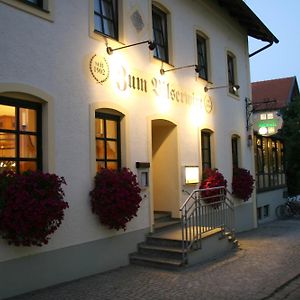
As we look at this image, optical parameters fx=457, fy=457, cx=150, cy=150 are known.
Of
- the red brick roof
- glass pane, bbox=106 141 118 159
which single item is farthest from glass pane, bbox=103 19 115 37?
the red brick roof

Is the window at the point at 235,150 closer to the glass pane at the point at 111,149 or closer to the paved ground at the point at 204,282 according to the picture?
the paved ground at the point at 204,282

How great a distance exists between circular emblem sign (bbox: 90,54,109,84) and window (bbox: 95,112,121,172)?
64cm

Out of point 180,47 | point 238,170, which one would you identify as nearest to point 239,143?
point 238,170

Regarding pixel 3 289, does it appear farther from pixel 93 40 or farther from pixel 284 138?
pixel 284 138

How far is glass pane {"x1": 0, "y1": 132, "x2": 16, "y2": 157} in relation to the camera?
6.44m

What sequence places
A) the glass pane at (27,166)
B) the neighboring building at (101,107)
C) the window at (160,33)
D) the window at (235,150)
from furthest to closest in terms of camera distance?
the window at (235,150) < the window at (160,33) < the glass pane at (27,166) < the neighboring building at (101,107)

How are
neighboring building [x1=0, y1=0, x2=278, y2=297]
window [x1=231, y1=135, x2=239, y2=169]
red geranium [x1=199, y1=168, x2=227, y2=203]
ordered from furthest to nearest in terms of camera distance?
window [x1=231, y1=135, x2=239, y2=169], red geranium [x1=199, y1=168, x2=227, y2=203], neighboring building [x1=0, y1=0, x2=278, y2=297]

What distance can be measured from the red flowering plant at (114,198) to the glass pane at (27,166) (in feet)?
3.98

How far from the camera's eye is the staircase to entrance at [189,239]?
836cm

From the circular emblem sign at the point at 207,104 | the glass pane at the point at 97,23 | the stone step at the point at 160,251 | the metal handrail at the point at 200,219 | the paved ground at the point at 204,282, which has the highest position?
the glass pane at the point at 97,23

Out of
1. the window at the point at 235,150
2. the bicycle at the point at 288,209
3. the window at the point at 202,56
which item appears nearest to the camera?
the window at the point at 202,56

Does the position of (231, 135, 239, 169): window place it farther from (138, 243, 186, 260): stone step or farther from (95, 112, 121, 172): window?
(95, 112, 121, 172): window

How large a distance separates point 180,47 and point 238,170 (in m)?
4.66

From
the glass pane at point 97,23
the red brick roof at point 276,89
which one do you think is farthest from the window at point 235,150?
the red brick roof at point 276,89
